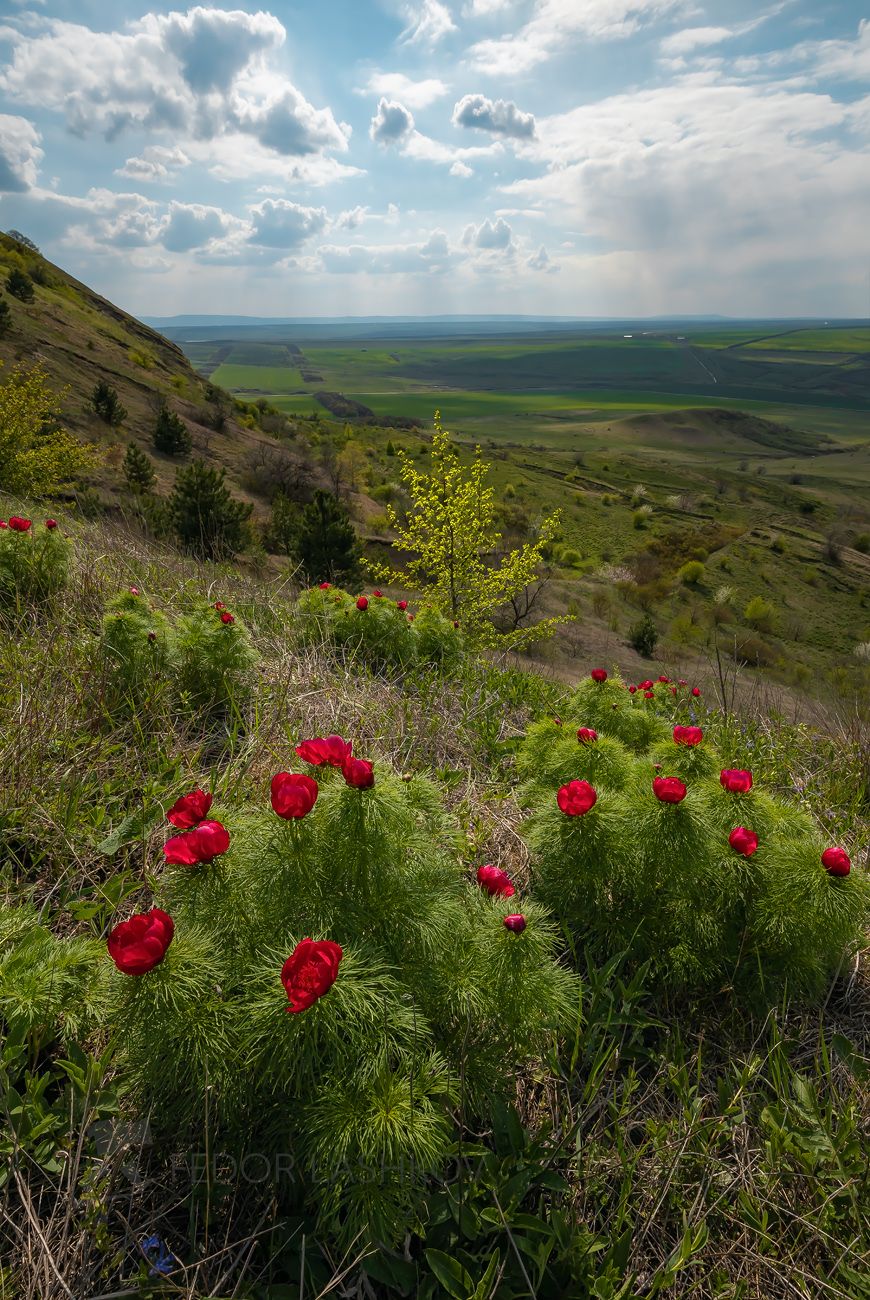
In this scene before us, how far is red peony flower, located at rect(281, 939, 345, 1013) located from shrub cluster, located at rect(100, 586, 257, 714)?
2360 mm

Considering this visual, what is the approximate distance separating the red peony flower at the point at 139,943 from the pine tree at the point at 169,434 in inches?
1251

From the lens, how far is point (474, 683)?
4.99 meters

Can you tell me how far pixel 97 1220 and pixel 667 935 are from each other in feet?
6.02

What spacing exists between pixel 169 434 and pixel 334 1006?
3207 centimetres

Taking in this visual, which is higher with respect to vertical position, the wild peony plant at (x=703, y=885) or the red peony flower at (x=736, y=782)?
the red peony flower at (x=736, y=782)

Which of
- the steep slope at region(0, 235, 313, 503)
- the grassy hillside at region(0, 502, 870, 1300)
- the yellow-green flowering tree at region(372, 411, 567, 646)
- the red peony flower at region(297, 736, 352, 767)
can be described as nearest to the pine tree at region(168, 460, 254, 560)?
the steep slope at region(0, 235, 313, 503)

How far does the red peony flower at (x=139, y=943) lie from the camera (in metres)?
1.35

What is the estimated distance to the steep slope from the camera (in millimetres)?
27656

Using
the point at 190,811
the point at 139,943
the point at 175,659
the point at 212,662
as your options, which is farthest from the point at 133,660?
the point at 139,943

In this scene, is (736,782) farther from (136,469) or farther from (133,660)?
(136,469)

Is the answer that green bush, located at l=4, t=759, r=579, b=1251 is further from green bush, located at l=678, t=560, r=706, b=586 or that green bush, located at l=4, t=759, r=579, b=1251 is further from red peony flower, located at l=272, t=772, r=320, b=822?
green bush, located at l=678, t=560, r=706, b=586

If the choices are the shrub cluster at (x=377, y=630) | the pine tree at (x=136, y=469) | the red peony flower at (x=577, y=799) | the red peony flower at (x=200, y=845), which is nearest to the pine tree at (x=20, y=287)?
the pine tree at (x=136, y=469)

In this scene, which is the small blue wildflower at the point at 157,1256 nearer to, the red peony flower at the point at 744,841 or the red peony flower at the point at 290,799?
the red peony flower at the point at 290,799

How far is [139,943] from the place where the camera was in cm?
137
